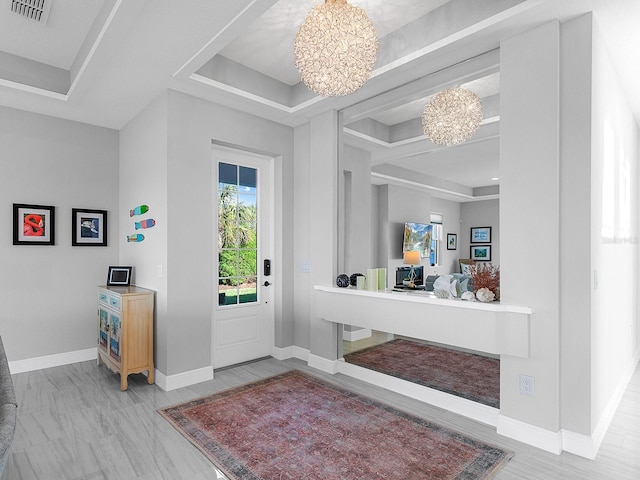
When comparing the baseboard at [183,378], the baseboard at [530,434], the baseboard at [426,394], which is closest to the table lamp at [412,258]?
the baseboard at [426,394]

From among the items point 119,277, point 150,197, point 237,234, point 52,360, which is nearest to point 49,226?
point 119,277

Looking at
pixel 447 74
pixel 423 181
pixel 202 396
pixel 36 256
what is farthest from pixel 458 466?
pixel 36 256

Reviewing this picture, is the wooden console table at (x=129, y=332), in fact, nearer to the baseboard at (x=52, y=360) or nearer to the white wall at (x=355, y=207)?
the baseboard at (x=52, y=360)

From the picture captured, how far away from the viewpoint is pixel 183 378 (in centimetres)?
349

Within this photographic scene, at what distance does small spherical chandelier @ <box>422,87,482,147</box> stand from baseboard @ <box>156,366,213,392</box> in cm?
296

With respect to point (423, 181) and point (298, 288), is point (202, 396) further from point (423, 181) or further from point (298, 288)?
point (423, 181)

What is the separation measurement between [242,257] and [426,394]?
2312 millimetres

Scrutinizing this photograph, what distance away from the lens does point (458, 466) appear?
7.28 ft

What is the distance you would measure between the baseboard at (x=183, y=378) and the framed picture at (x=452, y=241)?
258 centimetres

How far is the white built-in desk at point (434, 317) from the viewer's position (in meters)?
2.51

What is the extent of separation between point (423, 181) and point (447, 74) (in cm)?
104

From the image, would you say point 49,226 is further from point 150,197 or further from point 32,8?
point 32,8

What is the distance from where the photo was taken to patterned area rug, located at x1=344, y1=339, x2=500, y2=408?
2938 mm

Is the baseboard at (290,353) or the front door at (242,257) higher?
the front door at (242,257)
